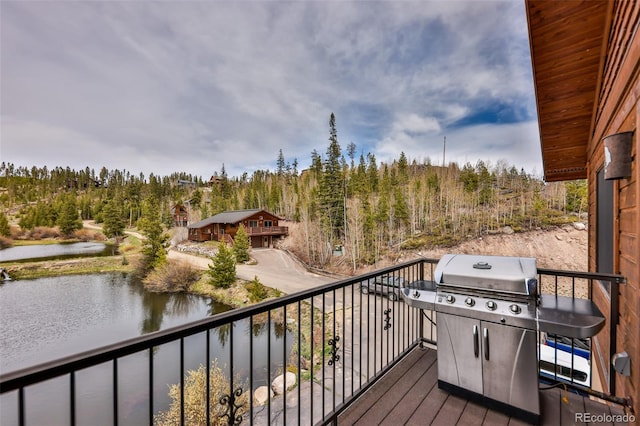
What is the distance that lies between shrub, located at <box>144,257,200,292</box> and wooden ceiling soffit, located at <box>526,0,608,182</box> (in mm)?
17017

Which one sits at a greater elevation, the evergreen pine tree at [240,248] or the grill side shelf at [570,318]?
the grill side shelf at [570,318]

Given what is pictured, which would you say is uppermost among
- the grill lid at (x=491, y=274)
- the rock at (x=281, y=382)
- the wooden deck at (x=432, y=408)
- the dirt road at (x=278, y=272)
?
the grill lid at (x=491, y=274)

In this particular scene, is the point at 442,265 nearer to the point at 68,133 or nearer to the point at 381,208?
the point at 381,208

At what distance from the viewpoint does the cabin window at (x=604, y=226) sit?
2746 mm

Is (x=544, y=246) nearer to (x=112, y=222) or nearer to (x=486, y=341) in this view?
(x=486, y=341)

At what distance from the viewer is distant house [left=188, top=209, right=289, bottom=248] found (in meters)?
24.7

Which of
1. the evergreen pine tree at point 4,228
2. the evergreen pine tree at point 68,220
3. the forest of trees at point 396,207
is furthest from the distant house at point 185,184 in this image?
the evergreen pine tree at point 4,228

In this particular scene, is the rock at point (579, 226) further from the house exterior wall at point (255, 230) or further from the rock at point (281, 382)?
the house exterior wall at point (255, 230)

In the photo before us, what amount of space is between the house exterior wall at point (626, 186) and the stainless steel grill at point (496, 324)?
11.7 inches

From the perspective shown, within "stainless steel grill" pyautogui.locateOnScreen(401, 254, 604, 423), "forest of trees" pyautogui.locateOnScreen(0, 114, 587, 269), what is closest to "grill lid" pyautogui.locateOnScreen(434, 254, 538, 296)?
"stainless steel grill" pyautogui.locateOnScreen(401, 254, 604, 423)

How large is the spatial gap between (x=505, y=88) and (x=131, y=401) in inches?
906

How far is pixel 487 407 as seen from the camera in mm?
1987

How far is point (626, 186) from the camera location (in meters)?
2.04

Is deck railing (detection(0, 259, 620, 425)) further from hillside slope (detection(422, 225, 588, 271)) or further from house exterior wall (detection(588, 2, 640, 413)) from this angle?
hillside slope (detection(422, 225, 588, 271))
